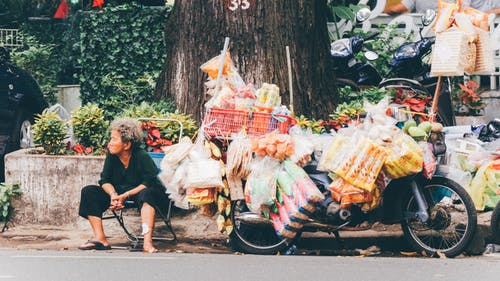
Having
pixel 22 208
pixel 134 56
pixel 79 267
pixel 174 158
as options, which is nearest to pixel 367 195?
pixel 174 158

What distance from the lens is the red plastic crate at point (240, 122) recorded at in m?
8.31

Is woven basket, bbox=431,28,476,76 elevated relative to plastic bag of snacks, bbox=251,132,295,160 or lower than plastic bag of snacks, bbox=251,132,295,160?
elevated

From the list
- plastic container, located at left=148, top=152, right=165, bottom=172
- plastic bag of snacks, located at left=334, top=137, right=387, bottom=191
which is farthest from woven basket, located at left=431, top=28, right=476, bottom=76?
plastic container, located at left=148, top=152, right=165, bottom=172

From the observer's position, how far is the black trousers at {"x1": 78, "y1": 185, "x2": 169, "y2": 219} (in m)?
8.46

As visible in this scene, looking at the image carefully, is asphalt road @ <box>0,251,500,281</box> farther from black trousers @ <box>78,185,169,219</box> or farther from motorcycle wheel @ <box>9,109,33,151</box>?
motorcycle wheel @ <box>9,109,33,151</box>

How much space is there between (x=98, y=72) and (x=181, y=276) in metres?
6.49

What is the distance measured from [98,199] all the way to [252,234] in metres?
1.41

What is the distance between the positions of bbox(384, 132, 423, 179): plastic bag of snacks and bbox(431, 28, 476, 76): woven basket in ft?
4.15

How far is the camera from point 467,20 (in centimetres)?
902

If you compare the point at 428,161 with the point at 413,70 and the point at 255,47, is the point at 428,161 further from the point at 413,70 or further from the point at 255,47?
the point at 413,70

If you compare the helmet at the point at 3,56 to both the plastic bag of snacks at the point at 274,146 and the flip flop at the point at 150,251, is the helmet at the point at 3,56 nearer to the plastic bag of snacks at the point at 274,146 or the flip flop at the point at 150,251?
the flip flop at the point at 150,251

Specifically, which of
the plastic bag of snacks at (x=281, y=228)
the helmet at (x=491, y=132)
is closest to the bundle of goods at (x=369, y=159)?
the plastic bag of snacks at (x=281, y=228)

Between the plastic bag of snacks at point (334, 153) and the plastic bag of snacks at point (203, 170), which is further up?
the plastic bag of snacks at point (334, 153)

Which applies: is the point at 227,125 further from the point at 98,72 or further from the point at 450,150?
the point at 98,72
